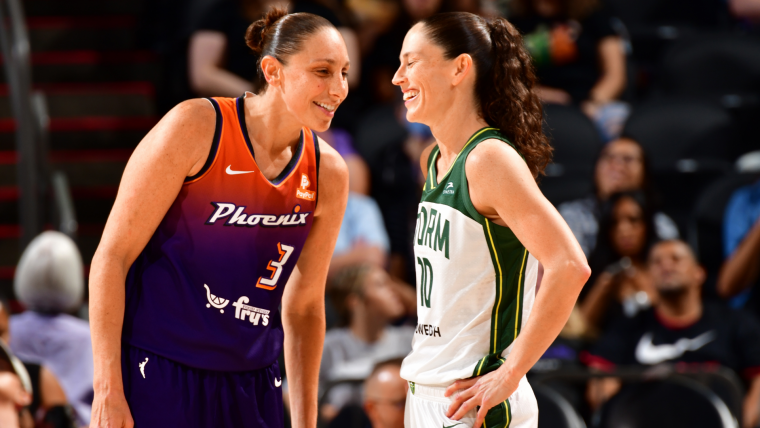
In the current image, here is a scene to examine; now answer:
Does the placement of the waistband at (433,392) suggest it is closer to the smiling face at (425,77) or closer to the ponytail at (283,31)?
the smiling face at (425,77)

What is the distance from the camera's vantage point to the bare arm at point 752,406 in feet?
15.5

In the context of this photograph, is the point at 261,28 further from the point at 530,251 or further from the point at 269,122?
the point at 530,251

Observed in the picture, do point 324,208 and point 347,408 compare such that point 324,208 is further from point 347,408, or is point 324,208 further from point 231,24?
point 231,24

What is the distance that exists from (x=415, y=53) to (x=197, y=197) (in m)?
0.71

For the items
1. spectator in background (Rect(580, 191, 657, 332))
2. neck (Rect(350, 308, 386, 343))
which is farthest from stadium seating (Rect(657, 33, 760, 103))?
neck (Rect(350, 308, 386, 343))

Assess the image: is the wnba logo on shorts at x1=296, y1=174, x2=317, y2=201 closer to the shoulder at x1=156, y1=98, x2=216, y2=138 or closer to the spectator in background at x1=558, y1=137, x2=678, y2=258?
the shoulder at x1=156, y1=98, x2=216, y2=138

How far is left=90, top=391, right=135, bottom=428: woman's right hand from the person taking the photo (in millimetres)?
2332

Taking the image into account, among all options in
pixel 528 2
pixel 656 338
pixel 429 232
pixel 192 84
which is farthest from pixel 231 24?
pixel 429 232

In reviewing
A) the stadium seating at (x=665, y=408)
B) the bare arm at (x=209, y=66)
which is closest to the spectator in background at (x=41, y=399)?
the stadium seating at (x=665, y=408)

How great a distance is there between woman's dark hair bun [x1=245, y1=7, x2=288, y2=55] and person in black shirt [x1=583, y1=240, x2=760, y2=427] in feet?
10.1

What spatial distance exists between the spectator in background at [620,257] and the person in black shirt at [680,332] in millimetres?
162

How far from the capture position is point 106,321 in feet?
7.77

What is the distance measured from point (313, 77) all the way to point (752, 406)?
3.44 m

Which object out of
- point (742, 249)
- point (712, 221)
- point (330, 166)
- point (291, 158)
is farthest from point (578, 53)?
point (291, 158)
